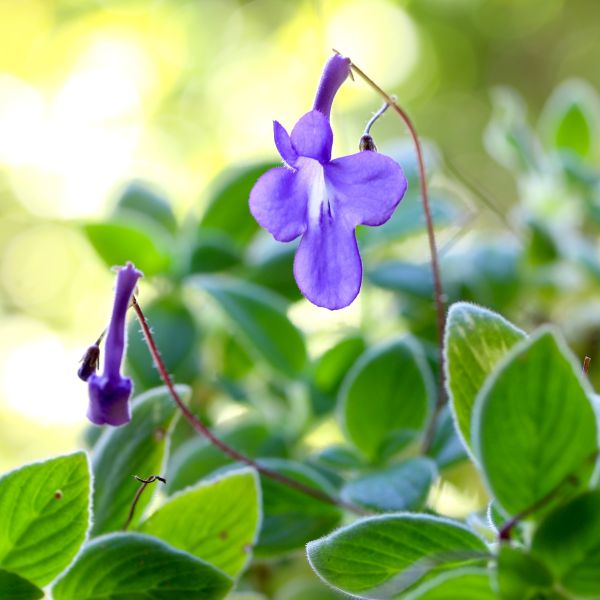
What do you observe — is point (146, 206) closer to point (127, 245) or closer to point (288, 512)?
point (127, 245)

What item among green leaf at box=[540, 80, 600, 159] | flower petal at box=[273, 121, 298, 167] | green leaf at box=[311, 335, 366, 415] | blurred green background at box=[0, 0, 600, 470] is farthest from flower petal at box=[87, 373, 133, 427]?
blurred green background at box=[0, 0, 600, 470]

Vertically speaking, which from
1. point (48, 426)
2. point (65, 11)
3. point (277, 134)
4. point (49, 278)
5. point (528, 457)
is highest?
point (65, 11)

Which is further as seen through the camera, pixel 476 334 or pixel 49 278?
pixel 49 278

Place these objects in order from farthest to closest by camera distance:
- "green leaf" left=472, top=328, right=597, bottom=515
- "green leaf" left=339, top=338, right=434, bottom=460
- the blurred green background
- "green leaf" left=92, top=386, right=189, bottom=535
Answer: the blurred green background
"green leaf" left=339, top=338, right=434, bottom=460
"green leaf" left=92, top=386, right=189, bottom=535
"green leaf" left=472, top=328, right=597, bottom=515

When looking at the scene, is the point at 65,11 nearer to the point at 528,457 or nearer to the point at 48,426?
the point at 48,426

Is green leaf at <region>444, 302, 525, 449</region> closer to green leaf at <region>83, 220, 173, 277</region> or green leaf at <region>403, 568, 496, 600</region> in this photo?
green leaf at <region>403, 568, 496, 600</region>

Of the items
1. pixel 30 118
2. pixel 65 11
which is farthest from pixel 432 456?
pixel 65 11

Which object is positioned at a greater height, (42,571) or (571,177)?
(571,177)

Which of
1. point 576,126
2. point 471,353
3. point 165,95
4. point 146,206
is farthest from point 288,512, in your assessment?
point 165,95
